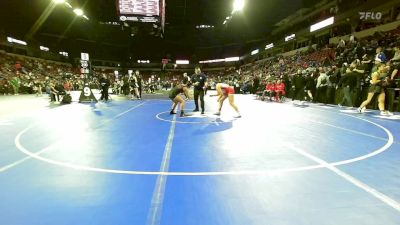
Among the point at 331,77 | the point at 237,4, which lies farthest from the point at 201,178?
the point at 237,4

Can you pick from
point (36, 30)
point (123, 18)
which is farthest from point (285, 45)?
point (36, 30)

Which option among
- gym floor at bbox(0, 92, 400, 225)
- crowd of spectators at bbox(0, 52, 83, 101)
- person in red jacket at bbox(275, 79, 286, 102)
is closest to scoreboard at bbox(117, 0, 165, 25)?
person in red jacket at bbox(275, 79, 286, 102)

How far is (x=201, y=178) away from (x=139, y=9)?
14966mm

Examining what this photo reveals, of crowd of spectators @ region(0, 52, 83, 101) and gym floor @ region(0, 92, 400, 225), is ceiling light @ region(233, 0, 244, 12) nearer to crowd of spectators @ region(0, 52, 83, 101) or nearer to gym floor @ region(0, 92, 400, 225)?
crowd of spectators @ region(0, 52, 83, 101)

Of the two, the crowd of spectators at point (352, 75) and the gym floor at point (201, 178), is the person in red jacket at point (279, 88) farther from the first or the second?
the gym floor at point (201, 178)

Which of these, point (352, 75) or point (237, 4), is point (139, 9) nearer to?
point (352, 75)

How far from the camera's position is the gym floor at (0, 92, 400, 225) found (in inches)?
119

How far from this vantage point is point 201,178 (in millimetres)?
4141

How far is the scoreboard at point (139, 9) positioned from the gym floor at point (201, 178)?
11214 millimetres

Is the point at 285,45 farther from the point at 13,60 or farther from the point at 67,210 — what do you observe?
the point at 67,210

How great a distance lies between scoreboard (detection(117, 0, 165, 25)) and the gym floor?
11.2 meters

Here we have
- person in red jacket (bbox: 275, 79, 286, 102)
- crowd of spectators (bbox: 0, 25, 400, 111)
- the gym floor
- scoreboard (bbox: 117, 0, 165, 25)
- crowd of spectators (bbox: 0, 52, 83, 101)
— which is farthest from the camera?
crowd of spectators (bbox: 0, 52, 83, 101)

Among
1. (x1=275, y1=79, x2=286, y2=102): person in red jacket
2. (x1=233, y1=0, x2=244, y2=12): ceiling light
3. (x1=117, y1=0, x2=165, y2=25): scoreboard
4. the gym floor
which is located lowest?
the gym floor

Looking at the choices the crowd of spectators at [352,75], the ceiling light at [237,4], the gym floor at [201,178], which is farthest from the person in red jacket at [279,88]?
the gym floor at [201,178]
